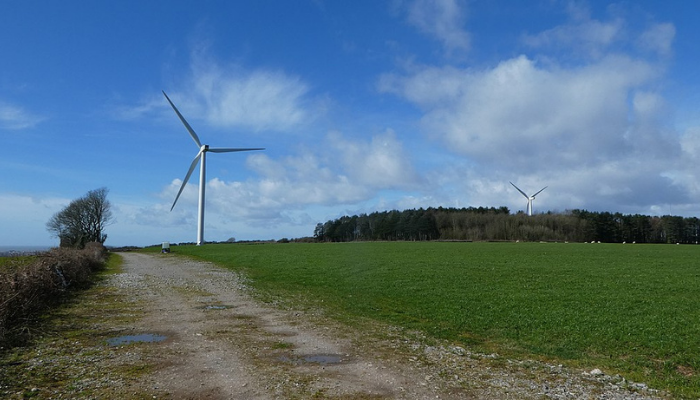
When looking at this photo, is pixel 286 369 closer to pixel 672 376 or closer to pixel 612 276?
pixel 672 376

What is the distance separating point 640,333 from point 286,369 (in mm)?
10591

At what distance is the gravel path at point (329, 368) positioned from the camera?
27.5 feet

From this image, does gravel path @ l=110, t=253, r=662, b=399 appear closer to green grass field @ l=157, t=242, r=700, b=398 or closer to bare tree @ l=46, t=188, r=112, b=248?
green grass field @ l=157, t=242, r=700, b=398

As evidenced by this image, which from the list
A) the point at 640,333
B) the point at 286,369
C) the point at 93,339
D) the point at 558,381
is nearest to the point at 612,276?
the point at 640,333

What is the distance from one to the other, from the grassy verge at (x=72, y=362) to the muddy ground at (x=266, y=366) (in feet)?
0.07

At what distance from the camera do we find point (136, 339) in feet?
40.3

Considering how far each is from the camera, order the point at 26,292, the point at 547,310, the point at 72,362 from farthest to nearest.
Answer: the point at 547,310, the point at 26,292, the point at 72,362

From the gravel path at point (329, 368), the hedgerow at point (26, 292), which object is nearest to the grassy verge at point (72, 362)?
the hedgerow at point (26, 292)

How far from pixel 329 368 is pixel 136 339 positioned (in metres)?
5.72

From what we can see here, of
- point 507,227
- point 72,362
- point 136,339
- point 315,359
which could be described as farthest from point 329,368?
point 507,227

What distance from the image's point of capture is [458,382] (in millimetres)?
9031

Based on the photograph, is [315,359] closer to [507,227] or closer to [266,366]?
[266,366]

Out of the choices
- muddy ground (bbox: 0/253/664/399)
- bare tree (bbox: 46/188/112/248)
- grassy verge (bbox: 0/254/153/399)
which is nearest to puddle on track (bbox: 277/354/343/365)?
muddy ground (bbox: 0/253/664/399)

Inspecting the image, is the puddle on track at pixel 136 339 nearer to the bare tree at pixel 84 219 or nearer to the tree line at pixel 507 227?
the bare tree at pixel 84 219
